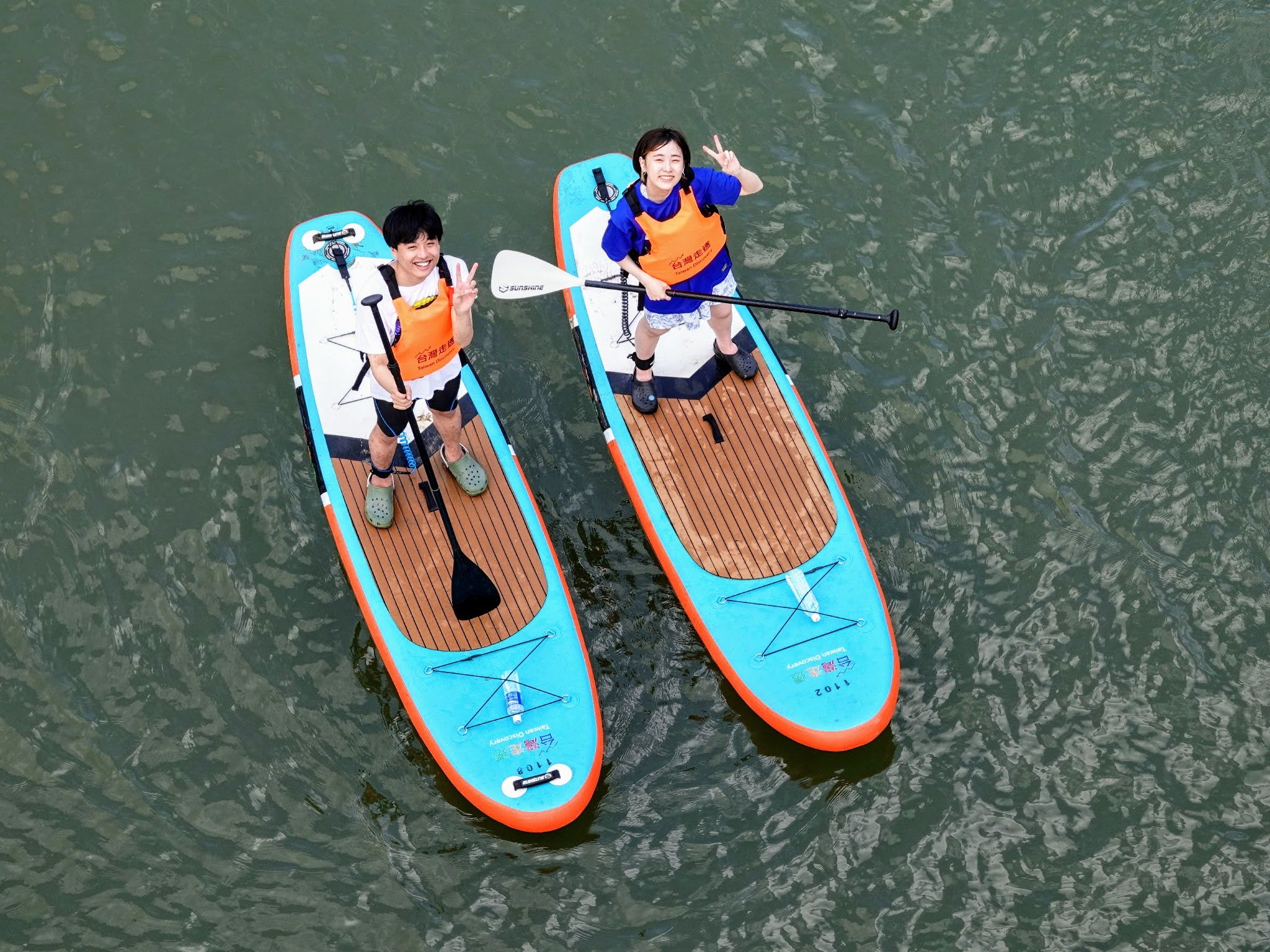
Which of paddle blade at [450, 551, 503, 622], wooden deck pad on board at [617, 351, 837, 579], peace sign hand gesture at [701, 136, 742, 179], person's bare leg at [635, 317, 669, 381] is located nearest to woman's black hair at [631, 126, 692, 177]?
peace sign hand gesture at [701, 136, 742, 179]

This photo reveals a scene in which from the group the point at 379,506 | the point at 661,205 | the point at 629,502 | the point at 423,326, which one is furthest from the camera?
the point at 629,502

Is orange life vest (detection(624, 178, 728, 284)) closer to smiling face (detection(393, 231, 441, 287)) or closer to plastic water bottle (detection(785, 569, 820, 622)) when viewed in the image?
smiling face (detection(393, 231, 441, 287))

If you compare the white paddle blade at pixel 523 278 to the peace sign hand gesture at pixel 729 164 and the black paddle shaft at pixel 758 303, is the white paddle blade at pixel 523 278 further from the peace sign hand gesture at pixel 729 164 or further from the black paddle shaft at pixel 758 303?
the peace sign hand gesture at pixel 729 164

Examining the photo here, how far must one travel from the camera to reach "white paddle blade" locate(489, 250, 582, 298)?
802 cm

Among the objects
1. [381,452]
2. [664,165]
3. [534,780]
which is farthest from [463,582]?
[664,165]

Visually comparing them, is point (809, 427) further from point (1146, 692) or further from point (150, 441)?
point (150, 441)

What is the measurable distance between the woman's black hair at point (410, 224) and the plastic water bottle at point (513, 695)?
2522 millimetres

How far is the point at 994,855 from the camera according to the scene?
7.38 m

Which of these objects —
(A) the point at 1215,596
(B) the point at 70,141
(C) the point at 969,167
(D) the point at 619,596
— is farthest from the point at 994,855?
(B) the point at 70,141

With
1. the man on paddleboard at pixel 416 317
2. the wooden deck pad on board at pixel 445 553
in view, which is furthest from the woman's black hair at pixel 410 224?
the wooden deck pad on board at pixel 445 553

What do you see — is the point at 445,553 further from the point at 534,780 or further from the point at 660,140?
the point at 660,140

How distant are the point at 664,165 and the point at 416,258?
4.76 feet

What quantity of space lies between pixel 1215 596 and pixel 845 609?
2296 mm

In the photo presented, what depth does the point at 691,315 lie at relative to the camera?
8.05 meters
